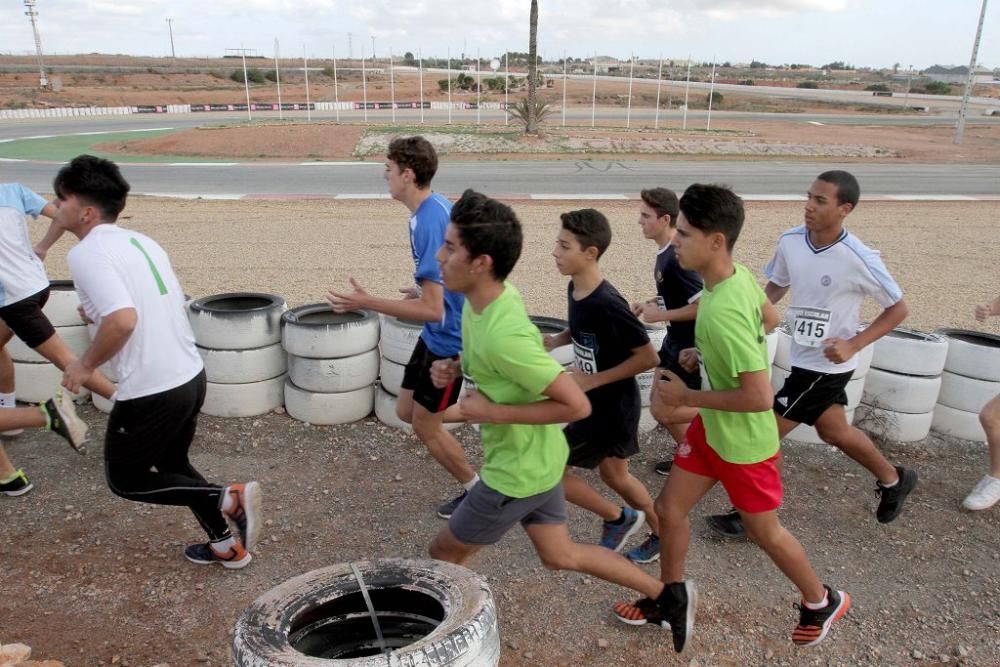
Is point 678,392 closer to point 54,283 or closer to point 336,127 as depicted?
point 54,283

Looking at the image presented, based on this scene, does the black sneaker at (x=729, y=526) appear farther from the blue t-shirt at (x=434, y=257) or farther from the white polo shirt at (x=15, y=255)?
the white polo shirt at (x=15, y=255)

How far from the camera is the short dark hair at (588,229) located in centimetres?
360

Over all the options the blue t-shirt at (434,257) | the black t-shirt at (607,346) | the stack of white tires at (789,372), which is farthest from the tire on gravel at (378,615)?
the stack of white tires at (789,372)

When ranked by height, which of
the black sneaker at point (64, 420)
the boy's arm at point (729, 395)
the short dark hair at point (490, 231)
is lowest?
the black sneaker at point (64, 420)

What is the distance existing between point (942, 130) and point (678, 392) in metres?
43.0

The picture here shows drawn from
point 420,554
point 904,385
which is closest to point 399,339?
point 420,554

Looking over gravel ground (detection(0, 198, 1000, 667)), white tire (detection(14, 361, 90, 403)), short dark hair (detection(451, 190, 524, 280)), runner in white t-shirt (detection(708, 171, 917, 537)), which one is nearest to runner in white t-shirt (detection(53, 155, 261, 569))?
gravel ground (detection(0, 198, 1000, 667))

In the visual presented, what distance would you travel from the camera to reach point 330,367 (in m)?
5.58

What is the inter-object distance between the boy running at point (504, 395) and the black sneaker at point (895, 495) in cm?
221

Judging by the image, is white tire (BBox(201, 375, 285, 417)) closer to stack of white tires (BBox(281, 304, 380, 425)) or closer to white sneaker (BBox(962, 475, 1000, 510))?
stack of white tires (BBox(281, 304, 380, 425))

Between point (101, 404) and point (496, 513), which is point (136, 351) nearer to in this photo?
point (496, 513)

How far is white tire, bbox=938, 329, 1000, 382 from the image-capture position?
5488mm

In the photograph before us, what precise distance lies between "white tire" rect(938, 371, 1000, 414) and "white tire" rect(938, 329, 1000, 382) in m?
0.04

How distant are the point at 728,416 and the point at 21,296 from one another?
168 inches
